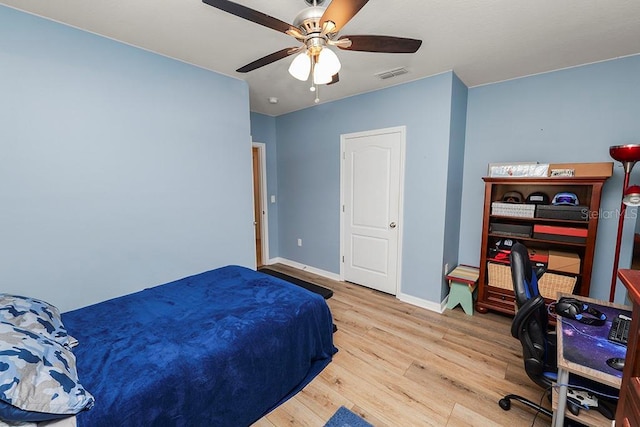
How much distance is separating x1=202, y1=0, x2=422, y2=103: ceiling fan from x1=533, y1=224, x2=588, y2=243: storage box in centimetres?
220

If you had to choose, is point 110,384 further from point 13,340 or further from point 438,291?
point 438,291

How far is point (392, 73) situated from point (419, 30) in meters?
0.76

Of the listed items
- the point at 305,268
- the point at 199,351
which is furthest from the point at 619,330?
the point at 305,268

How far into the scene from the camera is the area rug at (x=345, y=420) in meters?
1.60

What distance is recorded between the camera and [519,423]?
1.61 metres

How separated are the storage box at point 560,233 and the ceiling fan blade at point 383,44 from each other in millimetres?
2197

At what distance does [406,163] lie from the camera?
10.0 feet

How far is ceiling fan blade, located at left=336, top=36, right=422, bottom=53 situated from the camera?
4.84 feet

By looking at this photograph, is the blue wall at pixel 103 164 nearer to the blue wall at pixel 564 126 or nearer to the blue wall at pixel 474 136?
the blue wall at pixel 474 136

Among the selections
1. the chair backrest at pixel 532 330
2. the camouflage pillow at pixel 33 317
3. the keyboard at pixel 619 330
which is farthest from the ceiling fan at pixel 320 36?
the keyboard at pixel 619 330

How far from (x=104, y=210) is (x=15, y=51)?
45.0 inches

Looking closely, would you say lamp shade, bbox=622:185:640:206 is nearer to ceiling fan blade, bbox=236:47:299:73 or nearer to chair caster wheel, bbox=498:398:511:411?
chair caster wheel, bbox=498:398:511:411

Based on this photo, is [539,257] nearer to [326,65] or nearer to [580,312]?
[580,312]

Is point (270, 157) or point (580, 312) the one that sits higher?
point (270, 157)
